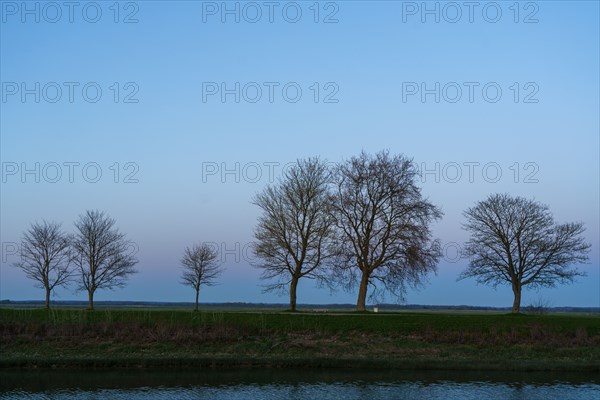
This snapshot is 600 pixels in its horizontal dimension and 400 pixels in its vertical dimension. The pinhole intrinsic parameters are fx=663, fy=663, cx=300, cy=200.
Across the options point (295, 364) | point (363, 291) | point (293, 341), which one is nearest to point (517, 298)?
point (363, 291)

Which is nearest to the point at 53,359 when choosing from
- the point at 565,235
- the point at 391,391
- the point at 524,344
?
the point at 391,391

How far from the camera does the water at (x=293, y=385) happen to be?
92.9ft

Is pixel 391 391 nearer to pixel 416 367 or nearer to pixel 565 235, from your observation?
pixel 416 367

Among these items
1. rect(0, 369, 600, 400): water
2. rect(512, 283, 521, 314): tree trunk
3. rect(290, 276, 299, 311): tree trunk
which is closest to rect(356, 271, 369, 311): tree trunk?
rect(290, 276, 299, 311): tree trunk

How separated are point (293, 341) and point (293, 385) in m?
10.7

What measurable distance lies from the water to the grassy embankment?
2124 millimetres

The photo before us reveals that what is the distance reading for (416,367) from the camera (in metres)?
36.4

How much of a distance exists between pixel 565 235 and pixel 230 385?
42158 millimetres

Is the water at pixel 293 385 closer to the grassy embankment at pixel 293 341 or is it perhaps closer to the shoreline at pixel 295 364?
the shoreline at pixel 295 364

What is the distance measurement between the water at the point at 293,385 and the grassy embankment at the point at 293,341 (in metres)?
2.12

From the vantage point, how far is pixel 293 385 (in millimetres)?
30828

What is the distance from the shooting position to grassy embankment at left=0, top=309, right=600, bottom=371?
3703cm

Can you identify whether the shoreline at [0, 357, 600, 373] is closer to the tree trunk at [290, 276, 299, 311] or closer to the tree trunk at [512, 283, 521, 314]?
the tree trunk at [290, 276, 299, 311]

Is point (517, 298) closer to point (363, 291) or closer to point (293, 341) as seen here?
point (363, 291)
